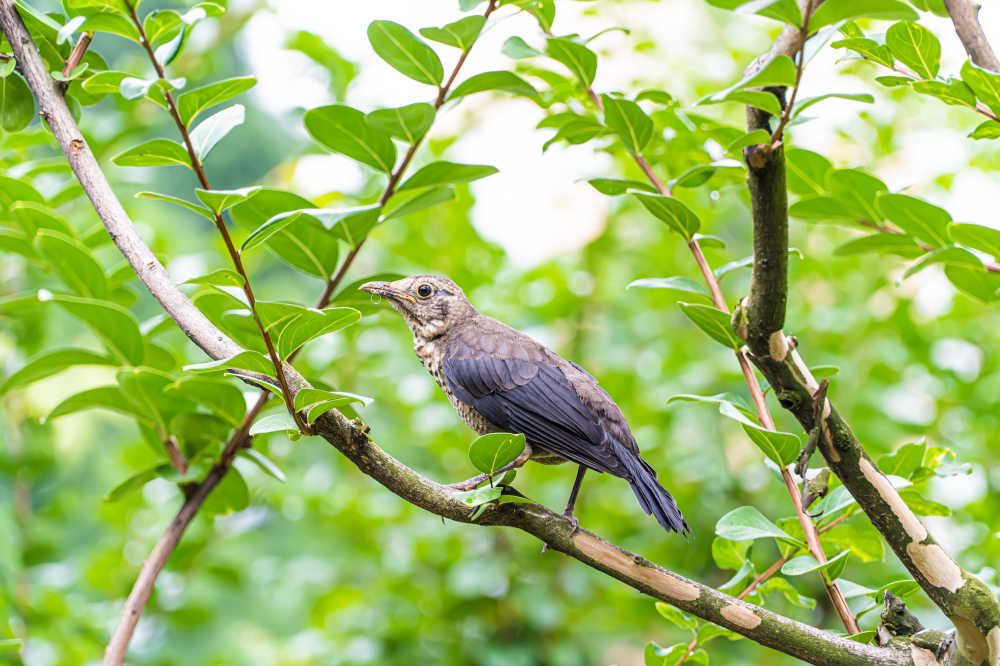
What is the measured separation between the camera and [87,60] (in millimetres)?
1180

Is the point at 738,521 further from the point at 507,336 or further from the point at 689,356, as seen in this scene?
the point at 689,356

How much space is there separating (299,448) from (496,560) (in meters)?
0.94

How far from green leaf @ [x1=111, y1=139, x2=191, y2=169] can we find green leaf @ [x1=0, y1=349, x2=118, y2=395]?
414 millimetres

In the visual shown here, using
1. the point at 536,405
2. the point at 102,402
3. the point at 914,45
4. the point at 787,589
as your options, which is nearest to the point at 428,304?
the point at 536,405

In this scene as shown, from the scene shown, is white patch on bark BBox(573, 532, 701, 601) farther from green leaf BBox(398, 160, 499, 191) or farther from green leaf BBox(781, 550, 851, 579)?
green leaf BBox(398, 160, 499, 191)

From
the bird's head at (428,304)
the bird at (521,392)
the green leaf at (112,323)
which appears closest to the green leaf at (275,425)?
the bird at (521,392)

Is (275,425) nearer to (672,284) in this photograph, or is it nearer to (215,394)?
(215,394)

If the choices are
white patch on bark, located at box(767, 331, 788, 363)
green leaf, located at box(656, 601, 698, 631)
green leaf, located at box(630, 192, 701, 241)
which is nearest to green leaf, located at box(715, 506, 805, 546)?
green leaf, located at box(656, 601, 698, 631)

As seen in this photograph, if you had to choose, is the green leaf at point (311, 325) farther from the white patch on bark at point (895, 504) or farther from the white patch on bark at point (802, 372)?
the white patch on bark at point (895, 504)

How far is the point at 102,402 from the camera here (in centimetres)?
133

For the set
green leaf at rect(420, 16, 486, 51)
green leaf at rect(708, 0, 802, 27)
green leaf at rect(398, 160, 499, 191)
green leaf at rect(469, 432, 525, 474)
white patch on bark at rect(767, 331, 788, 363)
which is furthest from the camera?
Answer: green leaf at rect(398, 160, 499, 191)

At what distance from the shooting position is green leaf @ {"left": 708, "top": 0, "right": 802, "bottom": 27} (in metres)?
0.70

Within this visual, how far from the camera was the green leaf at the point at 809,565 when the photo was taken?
3.22 ft

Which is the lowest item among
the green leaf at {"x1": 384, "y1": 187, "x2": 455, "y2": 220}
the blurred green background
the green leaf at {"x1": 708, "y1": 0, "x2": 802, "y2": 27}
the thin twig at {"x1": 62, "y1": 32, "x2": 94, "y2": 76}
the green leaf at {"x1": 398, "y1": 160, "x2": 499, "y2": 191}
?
the blurred green background
